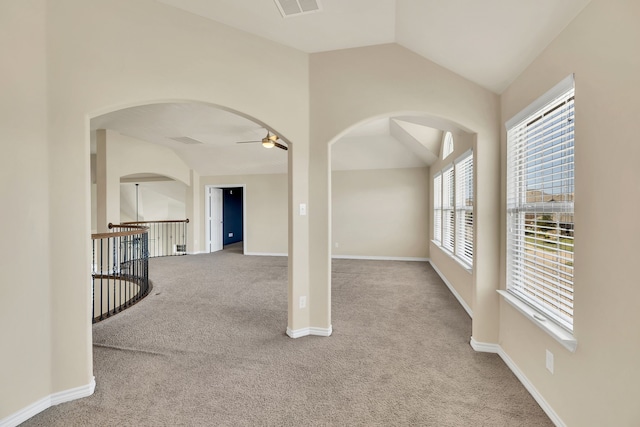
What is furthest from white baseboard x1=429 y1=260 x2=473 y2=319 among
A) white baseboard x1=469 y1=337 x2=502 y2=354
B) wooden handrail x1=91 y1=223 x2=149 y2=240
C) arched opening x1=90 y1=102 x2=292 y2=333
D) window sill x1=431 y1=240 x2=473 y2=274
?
wooden handrail x1=91 y1=223 x2=149 y2=240

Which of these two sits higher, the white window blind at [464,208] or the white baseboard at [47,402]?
the white window blind at [464,208]

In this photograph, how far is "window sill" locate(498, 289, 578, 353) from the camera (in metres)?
1.69

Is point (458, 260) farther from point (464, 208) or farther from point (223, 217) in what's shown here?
point (223, 217)

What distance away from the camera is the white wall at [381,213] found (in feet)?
24.1

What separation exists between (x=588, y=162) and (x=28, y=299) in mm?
3447

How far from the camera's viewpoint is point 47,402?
2.00m

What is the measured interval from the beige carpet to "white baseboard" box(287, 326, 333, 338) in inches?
3.0

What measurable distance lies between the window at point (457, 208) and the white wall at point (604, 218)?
1.97 m

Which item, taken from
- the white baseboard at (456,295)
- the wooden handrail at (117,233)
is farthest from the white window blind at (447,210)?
the wooden handrail at (117,233)

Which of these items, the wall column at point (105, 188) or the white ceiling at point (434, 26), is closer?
the white ceiling at point (434, 26)

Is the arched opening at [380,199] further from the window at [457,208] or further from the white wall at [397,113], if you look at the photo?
the white wall at [397,113]

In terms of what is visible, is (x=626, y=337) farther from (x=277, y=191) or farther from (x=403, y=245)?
(x=277, y=191)

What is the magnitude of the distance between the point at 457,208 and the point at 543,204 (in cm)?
263

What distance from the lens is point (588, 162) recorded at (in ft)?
5.19
